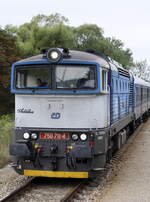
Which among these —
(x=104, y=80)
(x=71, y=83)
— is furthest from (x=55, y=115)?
(x=104, y=80)

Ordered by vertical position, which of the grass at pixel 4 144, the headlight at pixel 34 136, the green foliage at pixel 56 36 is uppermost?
the green foliage at pixel 56 36

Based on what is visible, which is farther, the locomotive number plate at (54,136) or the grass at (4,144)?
the grass at (4,144)

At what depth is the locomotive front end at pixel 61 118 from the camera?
26.2 ft

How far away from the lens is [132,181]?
891cm

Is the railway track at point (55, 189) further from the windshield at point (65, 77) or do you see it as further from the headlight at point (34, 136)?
the windshield at point (65, 77)

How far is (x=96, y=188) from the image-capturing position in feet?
27.1

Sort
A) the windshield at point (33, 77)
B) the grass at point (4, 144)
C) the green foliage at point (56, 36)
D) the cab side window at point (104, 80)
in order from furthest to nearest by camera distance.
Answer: the green foliage at point (56, 36) < the grass at point (4, 144) < the cab side window at point (104, 80) < the windshield at point (33, 77)

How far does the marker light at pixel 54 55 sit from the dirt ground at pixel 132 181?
10.1 ft

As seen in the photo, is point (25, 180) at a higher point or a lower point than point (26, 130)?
lower

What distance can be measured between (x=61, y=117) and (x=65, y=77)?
89 cm

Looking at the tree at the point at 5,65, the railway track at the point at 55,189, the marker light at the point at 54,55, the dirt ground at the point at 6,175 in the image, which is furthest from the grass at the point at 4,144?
the tree at the point at 5,65

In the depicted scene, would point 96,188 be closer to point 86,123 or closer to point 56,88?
point 86,123

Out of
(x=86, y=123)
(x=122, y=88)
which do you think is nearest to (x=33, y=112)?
(x=86, y=123)

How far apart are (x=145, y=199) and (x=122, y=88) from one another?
16.7 ft
